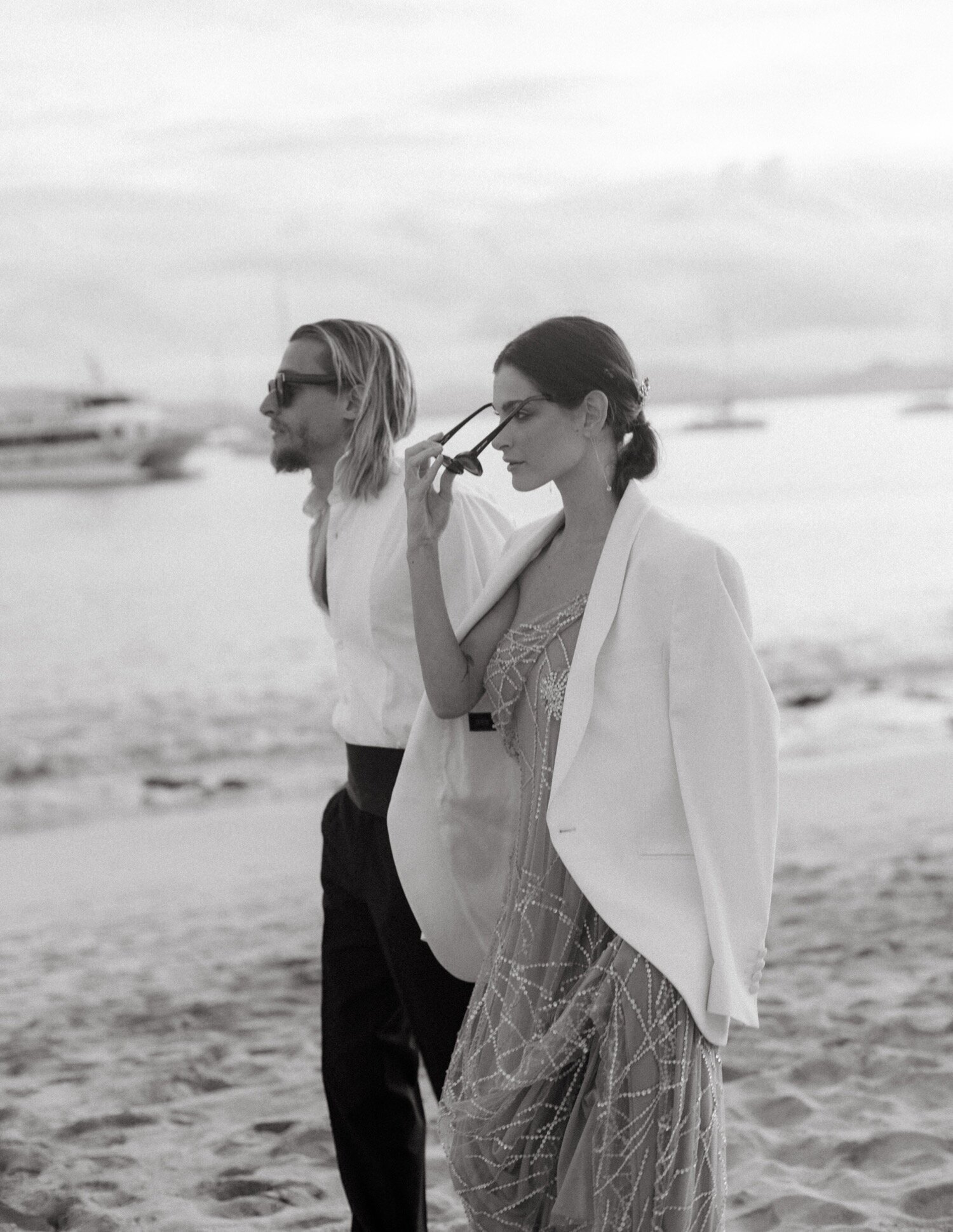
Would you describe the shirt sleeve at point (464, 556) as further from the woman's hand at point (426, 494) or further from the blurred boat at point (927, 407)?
the blurred boat at point (927, 407)

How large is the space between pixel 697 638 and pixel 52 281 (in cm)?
6393

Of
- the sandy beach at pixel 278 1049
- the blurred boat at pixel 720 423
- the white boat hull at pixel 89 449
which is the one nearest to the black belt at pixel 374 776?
the sandy beach at pixel 278 1049

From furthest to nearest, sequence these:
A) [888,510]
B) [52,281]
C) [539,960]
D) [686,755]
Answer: [52,281], [888,510], [539,960], [686,755]

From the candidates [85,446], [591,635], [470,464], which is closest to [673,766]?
[591,635]

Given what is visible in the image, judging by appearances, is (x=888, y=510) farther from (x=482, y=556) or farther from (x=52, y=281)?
(x=482, y=556)

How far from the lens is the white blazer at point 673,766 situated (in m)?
2.26

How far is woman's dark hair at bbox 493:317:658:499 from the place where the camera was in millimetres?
2426

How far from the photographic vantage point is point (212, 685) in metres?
19.0

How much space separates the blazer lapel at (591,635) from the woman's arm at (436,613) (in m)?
0.26

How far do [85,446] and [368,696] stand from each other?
63.7 metres

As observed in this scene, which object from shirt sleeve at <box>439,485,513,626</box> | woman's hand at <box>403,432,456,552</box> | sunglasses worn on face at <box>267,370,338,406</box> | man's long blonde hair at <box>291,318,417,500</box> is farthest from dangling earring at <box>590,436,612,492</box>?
sunglasses worn on face at <box>267,370,338,406</box>

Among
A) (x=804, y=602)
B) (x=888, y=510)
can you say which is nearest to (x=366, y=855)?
(x=804, y=602)

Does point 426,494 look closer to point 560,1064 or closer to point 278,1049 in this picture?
point 560,1064

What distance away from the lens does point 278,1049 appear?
4.76 metres
